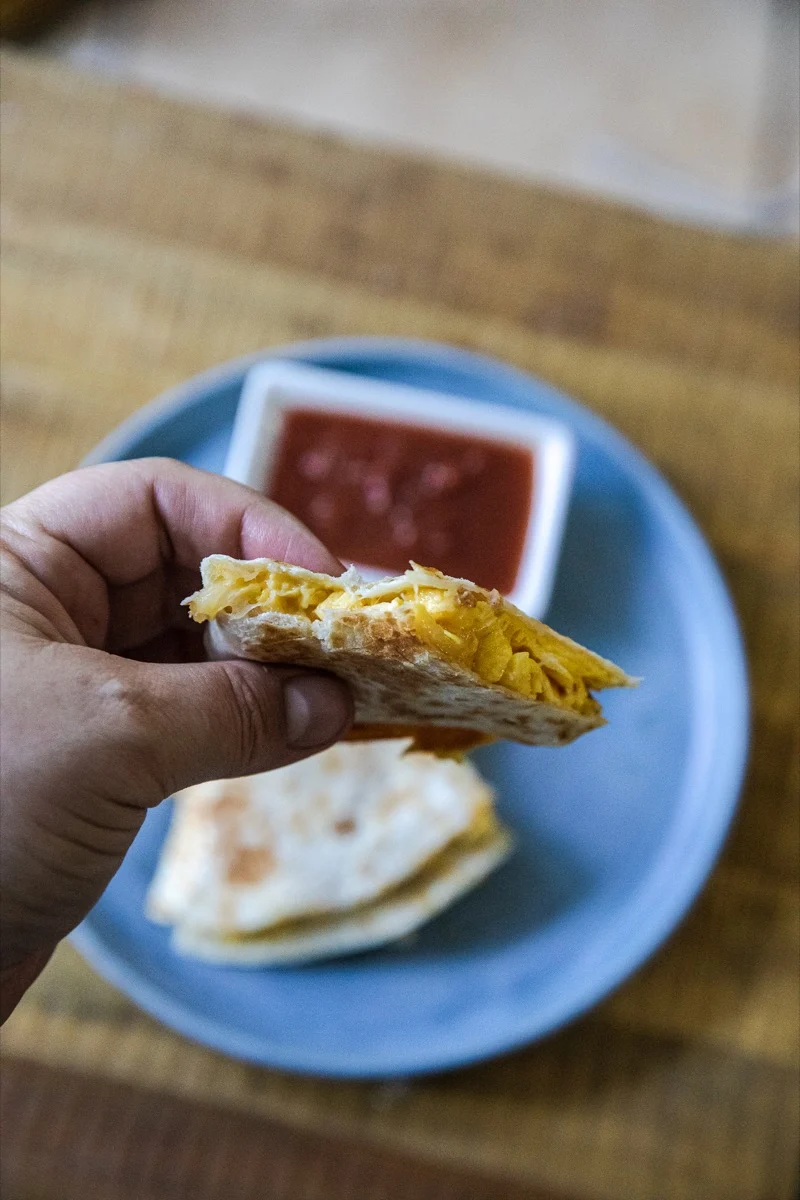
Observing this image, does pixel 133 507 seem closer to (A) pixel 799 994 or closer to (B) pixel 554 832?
(B) pixel 554 832

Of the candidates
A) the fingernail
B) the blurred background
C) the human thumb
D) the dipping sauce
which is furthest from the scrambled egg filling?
the blurred background

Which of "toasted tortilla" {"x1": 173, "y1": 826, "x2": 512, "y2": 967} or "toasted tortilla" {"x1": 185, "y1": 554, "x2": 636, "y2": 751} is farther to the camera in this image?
"toasted tortilla" {"x1": 173, "y1": 826, "x2": 512, "y2": 967}

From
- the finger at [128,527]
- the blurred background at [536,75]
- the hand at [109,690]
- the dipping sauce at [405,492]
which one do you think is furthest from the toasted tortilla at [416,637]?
the blurred background at [536,75]

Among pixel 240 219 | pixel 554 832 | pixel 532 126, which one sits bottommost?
pixel 554 832

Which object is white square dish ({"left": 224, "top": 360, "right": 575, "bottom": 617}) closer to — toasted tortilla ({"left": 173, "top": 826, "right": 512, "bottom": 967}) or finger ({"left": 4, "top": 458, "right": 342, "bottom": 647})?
finger ({"left": 4, "top": 458, "right": 342, "bottom": 647})

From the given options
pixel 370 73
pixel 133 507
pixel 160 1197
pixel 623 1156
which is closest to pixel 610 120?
pixel 370 73

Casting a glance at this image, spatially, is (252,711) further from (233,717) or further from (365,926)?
(365,926)

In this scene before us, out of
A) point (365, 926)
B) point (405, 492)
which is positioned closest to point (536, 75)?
point (405, 492)
